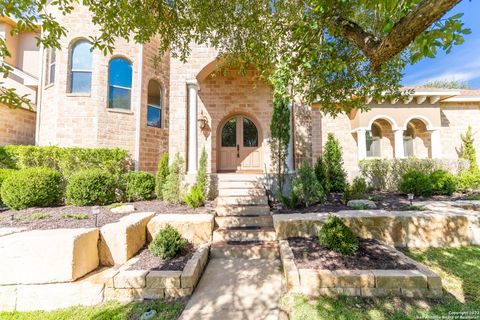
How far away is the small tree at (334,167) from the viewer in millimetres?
7582

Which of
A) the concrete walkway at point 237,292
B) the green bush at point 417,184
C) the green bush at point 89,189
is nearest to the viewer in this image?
the concrete walkway at point 237,292

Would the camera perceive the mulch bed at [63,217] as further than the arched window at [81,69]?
No

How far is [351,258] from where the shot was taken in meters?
3.12

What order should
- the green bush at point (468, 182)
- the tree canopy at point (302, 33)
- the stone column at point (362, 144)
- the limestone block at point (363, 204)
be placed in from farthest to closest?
the stone column at point (362, 144), the green bush at point (468, 182), the limestone block at point (363, 204), the tree canopy at point (302, 33)

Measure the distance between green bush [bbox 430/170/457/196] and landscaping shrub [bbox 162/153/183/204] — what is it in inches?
309

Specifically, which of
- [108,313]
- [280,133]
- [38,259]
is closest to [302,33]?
[280,133]

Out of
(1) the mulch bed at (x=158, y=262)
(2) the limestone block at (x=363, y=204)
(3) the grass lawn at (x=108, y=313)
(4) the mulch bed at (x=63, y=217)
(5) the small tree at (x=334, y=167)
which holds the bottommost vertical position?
(3) the grass lawn at (x=108, y=313)

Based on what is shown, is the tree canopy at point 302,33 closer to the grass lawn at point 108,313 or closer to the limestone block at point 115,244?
the limestone block at point 115,244

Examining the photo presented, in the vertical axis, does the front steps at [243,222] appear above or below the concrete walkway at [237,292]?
above

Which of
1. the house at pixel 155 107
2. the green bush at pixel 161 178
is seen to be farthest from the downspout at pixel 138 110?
the green bush at pixel 161 178

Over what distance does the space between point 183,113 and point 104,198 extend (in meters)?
3.50

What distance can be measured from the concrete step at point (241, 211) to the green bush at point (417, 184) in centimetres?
497

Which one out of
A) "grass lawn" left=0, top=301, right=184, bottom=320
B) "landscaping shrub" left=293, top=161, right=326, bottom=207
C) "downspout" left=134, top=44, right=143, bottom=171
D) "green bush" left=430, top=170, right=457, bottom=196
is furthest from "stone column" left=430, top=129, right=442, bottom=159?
"downspout" left=134, top=44, right=143, bottom=171

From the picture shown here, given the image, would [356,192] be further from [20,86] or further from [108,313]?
[20,86]
